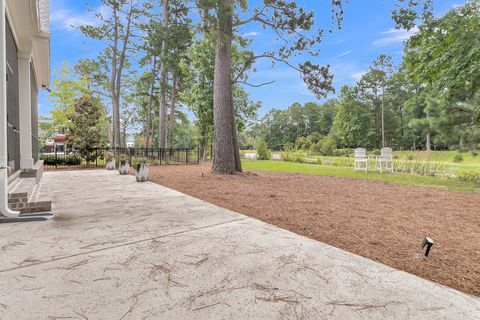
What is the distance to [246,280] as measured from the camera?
1.80 meters

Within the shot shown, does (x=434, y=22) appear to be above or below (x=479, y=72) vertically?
above

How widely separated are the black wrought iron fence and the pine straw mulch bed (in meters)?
8.66

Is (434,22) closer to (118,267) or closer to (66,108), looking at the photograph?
(118,267)

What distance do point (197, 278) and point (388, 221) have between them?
279 cm

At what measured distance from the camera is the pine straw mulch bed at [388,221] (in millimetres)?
2168

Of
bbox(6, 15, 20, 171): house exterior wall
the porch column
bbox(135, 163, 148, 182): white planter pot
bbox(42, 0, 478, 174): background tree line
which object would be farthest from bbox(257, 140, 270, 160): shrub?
bbox(6, 15, 20, 171): house exterior wall

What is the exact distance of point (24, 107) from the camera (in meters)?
6.70

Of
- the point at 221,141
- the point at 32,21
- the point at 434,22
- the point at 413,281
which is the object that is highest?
the point at 434,22

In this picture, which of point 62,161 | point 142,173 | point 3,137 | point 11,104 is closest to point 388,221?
point 3,137

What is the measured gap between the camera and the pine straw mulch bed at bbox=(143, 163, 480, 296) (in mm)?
2168

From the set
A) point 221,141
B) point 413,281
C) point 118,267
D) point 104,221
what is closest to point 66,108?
point 221,141

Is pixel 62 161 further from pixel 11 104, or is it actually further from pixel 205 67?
pixel 205 67

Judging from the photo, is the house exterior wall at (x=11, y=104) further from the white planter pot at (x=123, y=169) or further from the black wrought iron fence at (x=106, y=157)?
the black wrought iron fence at (x=106, y=157)

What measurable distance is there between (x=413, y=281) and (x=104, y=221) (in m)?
3.23
